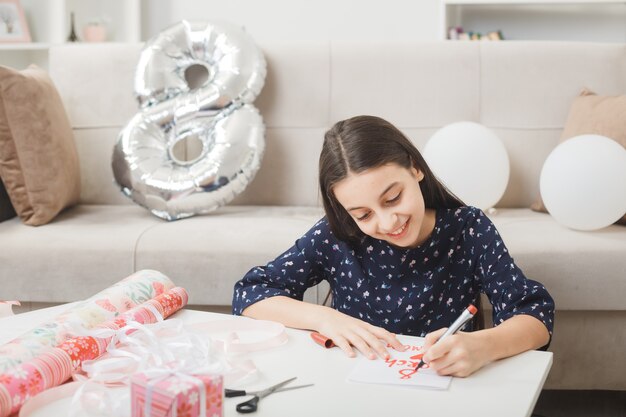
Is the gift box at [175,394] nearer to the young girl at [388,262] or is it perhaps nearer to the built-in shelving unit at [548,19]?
the young girl at [388,262]

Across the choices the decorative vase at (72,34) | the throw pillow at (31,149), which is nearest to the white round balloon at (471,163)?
the throw pillow at (31,149)

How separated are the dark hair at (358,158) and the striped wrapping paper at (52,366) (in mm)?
380

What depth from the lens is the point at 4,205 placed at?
7.61 ft

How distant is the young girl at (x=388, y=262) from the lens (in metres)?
1.27

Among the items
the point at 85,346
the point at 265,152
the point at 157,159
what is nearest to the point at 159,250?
the point at 157,159

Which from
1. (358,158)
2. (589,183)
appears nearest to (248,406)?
(358,158)

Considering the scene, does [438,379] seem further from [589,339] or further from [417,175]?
[589,339]

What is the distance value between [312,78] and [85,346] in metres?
1.68

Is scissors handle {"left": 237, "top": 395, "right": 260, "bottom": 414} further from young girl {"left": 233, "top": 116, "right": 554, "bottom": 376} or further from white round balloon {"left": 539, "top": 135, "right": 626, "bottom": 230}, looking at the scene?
white round balloon {"left": 539, "top": 135, "right": 626, "bottom": 230}

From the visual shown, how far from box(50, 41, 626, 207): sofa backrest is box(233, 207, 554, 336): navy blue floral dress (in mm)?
1086

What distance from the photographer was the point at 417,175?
4.59ft

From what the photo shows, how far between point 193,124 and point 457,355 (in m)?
1.64

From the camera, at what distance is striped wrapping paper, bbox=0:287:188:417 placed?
2.97ft

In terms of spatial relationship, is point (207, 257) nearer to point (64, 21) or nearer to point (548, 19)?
point (64, 21)
